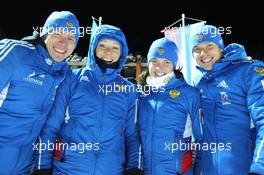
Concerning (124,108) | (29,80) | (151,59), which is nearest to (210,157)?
(124,108)

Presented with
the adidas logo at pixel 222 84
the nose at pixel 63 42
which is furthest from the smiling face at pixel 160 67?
the nose at pixel 63 42

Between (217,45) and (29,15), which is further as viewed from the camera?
(29,15)

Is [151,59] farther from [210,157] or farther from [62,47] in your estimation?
[210,157]

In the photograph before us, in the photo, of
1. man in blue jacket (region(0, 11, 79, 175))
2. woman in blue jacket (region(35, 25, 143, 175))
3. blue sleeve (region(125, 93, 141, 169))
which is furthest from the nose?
blue sleeve (region(125, 93, 141, 169))

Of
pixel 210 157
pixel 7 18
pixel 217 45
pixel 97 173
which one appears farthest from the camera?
pixel 7 18

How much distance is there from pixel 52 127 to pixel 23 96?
0.39m

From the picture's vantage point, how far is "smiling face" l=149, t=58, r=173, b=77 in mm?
3678

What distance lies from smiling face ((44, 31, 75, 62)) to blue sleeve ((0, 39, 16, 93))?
0.46m

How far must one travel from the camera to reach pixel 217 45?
12.6 ft

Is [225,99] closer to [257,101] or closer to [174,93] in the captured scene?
[257,101]

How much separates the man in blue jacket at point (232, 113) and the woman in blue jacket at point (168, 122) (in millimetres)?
142

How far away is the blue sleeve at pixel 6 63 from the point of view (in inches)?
116

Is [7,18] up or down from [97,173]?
up

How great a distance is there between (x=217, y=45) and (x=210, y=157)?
1215 mm
